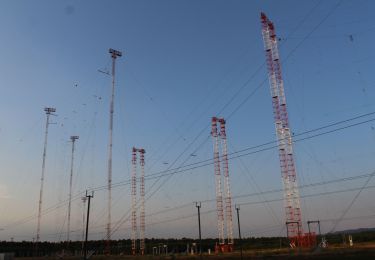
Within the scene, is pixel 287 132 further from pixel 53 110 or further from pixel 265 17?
pixel 53 110

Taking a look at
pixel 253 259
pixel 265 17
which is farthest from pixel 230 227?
pixel 265 17

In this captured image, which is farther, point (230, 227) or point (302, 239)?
point (230, 227)

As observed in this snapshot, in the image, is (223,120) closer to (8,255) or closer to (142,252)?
(142,252)

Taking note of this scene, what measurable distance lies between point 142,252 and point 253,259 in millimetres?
58200

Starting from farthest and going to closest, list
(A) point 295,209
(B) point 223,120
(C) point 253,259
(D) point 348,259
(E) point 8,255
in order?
(B) point 223,120
(E) point 8,255
(A) point 295,209
(C) point 253,259
(D) point 348,259

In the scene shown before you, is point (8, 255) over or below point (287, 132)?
below

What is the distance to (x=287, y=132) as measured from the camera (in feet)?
261

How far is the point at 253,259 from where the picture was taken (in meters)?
61.1

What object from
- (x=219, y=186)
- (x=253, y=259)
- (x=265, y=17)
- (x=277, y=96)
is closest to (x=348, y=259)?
(x=253, y=259)

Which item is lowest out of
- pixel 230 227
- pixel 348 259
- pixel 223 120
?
pixel 348 259

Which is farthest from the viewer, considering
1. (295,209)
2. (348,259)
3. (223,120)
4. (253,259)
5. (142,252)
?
(142,252)

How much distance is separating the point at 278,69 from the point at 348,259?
3986cm

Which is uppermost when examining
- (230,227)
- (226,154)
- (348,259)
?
(226,154)

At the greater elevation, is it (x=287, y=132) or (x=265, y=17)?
(x=265, y=17)
